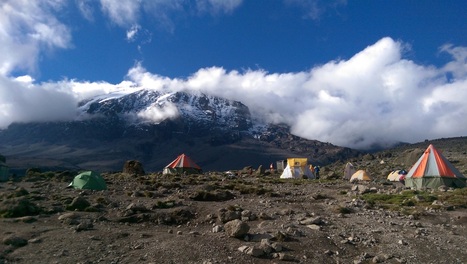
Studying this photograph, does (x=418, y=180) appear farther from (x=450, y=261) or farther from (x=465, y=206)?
(x=450, y=261)

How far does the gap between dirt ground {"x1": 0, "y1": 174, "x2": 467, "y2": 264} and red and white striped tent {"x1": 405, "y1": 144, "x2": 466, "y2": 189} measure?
40.6 feet

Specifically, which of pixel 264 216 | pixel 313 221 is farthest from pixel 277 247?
pixel 264 216

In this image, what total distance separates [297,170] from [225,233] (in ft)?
137

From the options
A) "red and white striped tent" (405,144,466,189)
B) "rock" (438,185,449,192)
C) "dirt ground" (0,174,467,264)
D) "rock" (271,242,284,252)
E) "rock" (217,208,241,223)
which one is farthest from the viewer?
"red and white striped tent" (405,144,466,189)

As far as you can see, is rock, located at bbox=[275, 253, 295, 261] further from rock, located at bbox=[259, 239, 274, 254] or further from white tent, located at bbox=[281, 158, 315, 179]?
white tent, located at bbox=[281, 158, 315, 179]

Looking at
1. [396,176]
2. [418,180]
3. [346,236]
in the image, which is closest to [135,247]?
[346,236]

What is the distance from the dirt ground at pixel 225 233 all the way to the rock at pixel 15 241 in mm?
34

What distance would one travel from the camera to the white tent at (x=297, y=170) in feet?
184

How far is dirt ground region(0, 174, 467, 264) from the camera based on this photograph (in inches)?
546

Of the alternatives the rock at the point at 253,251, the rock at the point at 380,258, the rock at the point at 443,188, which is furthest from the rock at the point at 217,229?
the rock at the point at 443,188

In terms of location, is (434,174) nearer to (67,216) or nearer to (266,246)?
(266,246)

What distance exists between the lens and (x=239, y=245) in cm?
1462

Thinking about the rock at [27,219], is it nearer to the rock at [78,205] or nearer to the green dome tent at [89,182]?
the rock at [78,205]

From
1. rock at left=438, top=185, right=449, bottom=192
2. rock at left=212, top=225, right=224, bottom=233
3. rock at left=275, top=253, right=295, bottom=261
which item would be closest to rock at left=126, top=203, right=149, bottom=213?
rock at left=212, top=225, right=224, bottom=233
